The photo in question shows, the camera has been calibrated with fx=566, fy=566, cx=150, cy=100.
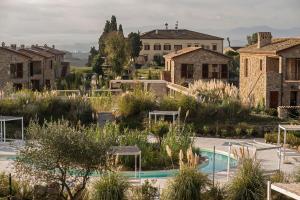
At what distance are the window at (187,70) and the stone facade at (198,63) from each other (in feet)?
0.27

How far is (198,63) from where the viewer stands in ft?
141

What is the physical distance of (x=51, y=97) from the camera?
25.2m

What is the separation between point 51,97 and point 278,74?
47.2ft

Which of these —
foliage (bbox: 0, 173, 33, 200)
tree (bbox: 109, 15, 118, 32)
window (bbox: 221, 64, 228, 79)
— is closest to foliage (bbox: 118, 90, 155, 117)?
foliage (bbox: 0, 173, 33, 200)

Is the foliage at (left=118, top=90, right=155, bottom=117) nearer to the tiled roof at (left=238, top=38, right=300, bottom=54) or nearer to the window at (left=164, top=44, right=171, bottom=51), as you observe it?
the tiled roof at (left=238, top=38, right=300, bottom=54)

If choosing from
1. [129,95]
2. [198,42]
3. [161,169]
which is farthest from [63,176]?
[198,42]

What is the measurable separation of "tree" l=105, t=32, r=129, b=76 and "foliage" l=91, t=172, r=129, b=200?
140 ft

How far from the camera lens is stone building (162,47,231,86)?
141 feet

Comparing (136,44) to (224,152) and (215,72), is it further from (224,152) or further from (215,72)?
(224,152)

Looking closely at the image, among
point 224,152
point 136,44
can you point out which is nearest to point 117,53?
point 136,44

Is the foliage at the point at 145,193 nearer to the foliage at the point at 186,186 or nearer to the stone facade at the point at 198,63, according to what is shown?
the foliage at the point at 186,186

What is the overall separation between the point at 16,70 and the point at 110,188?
31.8 metres

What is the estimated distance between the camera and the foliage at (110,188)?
38.3ft

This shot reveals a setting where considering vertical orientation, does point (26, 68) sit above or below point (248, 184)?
above
